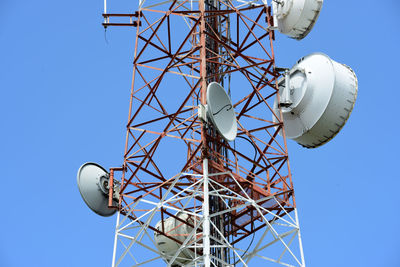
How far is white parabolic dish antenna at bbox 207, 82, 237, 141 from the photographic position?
33.6 metres

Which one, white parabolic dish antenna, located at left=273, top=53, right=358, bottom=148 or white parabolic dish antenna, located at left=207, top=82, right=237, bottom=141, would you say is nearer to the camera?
white parabolic dish antenna, located at left=207, top=82, right=237, bottom=141

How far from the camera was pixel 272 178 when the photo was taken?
37094mm

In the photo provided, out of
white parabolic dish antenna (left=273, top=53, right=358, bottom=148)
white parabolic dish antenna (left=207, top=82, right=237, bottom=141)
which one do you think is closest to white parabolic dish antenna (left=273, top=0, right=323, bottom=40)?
white parabolic dish antenna (left=273, top=53, right=358, bottom=148)

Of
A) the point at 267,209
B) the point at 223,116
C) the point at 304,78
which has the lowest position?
the point at 267,209

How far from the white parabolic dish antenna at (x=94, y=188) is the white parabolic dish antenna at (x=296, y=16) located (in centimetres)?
1186

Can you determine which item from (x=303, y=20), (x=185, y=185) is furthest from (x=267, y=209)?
(x=303, y=20)

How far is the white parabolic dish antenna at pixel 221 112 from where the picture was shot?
110 feet

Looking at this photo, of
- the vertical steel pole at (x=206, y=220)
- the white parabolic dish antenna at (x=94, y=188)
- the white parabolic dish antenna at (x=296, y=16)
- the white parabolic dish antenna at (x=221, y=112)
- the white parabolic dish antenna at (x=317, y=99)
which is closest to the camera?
the vertical steel pole at (x=206, y=220)

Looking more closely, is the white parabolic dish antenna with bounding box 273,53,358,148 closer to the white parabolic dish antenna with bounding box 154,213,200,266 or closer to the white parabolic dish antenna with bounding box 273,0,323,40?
the white parabolic dish antenna with bounding box 273,0,323,40

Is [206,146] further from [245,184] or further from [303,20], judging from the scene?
[303,20]

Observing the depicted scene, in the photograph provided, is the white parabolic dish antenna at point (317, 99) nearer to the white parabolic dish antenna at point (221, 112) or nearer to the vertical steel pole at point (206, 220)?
the white parabolic dish antenna at point (221, 112)

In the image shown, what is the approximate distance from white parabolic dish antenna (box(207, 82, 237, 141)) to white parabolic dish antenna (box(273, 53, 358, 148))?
5444 mm

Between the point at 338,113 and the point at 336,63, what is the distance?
2758 mm

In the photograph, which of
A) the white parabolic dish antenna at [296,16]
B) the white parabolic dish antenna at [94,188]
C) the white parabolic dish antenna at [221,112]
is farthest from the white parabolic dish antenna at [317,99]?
the white parabolic dish antenna at [94,188]
